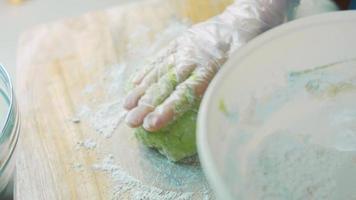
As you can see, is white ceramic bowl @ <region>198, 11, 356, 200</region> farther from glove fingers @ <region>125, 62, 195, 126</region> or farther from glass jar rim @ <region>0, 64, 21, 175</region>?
glass jar rim @ <region>0, 64, 21, 175</region>

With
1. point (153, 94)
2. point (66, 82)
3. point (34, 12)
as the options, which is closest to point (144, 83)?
point (153, 94)

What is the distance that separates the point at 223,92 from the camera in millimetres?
465

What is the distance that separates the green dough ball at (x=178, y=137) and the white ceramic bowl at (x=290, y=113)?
12 centimetres

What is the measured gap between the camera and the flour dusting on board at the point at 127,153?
612mm

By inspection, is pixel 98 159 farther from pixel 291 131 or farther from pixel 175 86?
pixel 291 131

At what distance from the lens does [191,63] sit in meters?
0.67

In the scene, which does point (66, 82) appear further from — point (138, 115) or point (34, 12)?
point (34, 12)

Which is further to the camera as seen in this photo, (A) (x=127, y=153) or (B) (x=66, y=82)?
(B) (x=66, y=82)

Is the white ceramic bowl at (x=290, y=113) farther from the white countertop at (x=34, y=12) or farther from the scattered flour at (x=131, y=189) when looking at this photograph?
the white countertop at (x=34, y=12)

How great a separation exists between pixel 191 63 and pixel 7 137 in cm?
26

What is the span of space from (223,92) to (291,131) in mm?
120

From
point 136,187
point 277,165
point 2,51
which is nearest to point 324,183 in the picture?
point 277,165

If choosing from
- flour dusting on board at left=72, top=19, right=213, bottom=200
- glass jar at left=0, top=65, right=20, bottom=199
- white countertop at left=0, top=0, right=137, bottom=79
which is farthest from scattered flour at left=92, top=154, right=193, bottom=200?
white countertop at left=0, top=0, right=137, bottom=79

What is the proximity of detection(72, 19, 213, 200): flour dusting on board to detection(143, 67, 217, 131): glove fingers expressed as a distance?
0.06m
